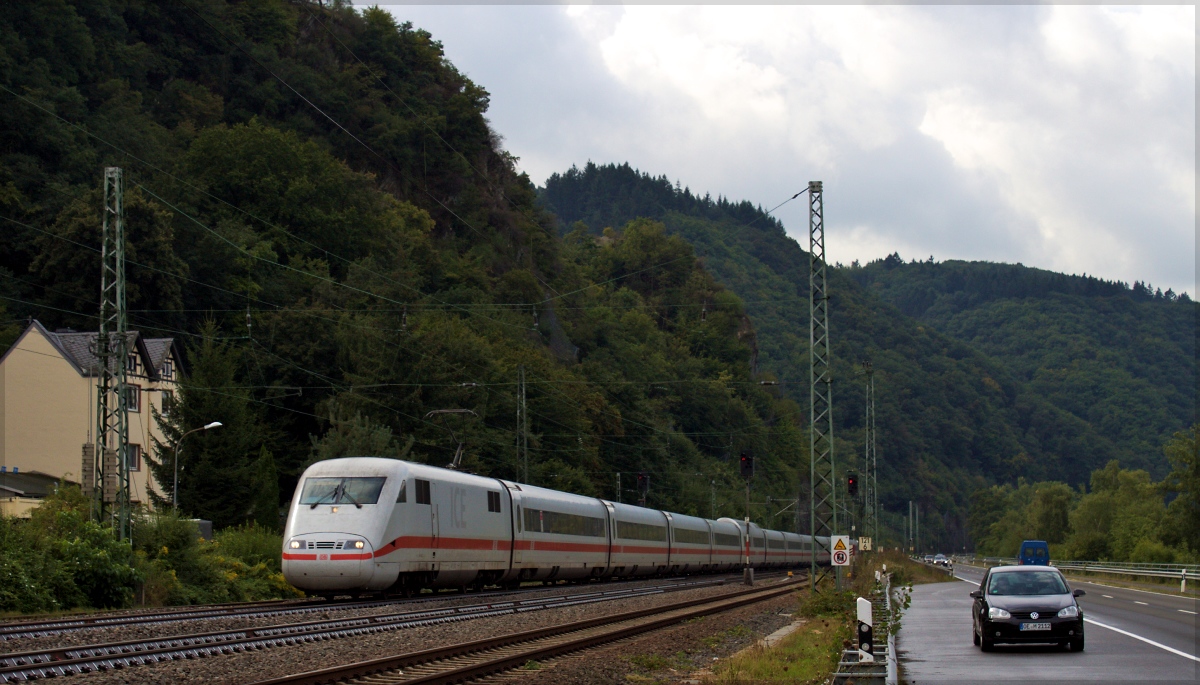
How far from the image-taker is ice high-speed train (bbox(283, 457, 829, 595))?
84.2 feet

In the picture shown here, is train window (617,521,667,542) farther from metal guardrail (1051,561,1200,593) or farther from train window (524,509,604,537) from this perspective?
metal guardrail (1051,561,1200,593)

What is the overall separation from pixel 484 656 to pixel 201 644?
359 centimetres

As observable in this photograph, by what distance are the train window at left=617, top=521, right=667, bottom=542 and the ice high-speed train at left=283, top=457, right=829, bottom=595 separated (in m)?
0.14

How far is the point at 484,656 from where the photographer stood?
1625 centimetres

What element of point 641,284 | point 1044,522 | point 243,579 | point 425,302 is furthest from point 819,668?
point 641,284

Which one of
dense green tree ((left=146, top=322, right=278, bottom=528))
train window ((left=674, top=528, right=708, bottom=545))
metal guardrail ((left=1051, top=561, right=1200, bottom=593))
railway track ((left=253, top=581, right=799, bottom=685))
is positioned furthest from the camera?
train window ((left=674, top=528, right=708, bottom=545))

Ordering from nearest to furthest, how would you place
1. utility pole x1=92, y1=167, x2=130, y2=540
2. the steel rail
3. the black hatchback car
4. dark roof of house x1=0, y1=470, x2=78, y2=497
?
the steel rail, the black hatchback car, utility pole x1=92, y1=167, x2=130, y2=540, dark roof of house x1=0, y1=470, x2=78, y2=497

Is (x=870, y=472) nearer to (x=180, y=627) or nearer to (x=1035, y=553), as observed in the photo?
(x=1035, y=553)

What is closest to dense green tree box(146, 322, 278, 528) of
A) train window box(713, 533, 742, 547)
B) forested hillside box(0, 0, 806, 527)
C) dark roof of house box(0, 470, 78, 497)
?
forested hillside box(0, 0, 806, 527)

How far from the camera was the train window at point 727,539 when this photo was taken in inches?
2499

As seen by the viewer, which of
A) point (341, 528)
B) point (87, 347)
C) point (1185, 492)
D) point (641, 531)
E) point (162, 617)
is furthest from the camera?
point (1185, 492)

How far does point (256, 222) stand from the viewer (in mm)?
80125

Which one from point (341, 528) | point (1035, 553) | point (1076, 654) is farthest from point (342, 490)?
point (1035, 553)

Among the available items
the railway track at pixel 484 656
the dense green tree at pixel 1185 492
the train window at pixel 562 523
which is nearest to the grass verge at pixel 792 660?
the railway track at pixel 484 656
